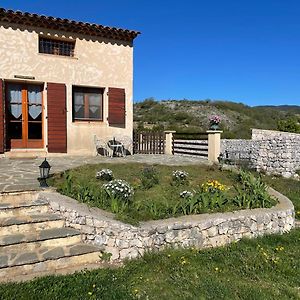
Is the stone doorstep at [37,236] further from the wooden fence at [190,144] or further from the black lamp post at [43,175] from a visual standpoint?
the wooden fence at [190,144]

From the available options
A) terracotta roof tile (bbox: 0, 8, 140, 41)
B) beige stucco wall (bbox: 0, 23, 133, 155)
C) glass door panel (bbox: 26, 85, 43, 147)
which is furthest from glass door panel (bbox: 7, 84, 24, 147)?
terracotta roof tile (bbox: 0, 8, 140, 41)

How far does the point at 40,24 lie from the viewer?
11219mm

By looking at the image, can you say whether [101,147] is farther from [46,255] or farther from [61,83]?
[46,255]

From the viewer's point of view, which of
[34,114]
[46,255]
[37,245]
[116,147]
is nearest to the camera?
[46,255]

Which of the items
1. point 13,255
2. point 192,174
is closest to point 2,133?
point 192,174

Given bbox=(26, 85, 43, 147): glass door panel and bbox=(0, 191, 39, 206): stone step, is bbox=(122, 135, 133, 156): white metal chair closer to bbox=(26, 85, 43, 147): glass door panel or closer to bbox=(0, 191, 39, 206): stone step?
bbox=(26, 85, 43, 147): glass door panel

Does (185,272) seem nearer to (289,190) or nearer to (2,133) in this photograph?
(289,190)

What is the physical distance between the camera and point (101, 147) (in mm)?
12594

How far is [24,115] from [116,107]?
11.4ft

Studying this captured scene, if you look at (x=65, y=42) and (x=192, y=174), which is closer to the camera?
(x=192, y=174)

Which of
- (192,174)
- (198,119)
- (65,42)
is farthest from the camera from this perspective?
(198,119)

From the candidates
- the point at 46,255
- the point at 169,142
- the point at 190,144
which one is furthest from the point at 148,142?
the point at 46,255

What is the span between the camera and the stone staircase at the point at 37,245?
3.97 m

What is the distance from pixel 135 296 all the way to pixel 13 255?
1759mm
